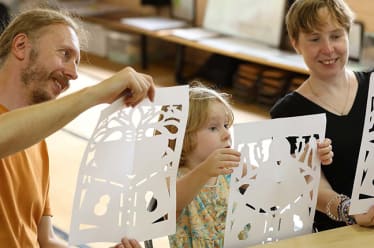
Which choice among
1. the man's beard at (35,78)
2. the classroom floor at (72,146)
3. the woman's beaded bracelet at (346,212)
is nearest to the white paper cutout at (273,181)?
the woman's beaded bracelet at (346,212)

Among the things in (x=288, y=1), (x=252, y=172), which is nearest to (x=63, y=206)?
(x=252, y=172)

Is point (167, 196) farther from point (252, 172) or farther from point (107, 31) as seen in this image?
point (107, 31)

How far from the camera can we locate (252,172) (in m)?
1.63

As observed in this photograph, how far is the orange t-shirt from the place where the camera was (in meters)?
1.66

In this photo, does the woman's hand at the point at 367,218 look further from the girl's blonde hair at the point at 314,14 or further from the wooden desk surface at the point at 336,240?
the girl's blonde hair at the point at 314,14

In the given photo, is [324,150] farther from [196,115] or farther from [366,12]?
[366,12]

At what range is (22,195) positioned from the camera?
1.71 metres

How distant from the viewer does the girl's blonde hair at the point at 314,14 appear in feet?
6.49

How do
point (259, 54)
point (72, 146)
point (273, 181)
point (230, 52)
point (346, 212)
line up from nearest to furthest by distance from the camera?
point (273, 181), point (346, 212), point (72, 146), point (259, 54), point (230, 52)

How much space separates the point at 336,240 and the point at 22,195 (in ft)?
2.65

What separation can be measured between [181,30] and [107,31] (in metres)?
1.05

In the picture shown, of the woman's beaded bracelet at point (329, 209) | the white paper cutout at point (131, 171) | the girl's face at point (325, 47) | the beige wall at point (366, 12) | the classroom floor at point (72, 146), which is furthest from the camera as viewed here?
the beige wall at point (366, 12)

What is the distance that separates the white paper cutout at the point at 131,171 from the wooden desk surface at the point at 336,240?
0.97 feet

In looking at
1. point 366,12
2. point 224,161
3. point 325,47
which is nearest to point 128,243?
point 224,161
